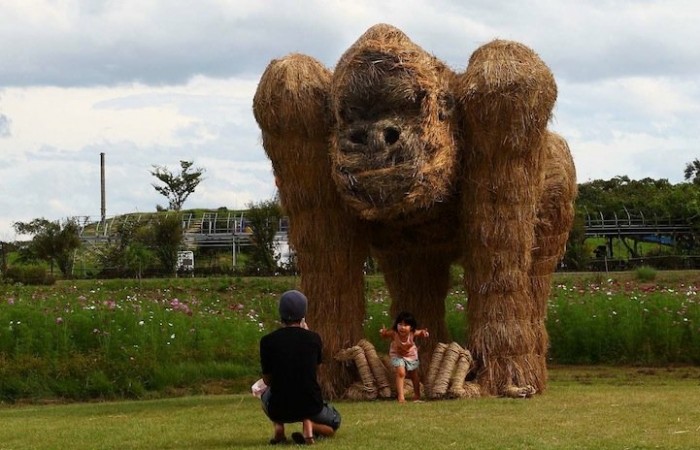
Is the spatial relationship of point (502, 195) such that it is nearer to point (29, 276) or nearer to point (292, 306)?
point (292, 306)

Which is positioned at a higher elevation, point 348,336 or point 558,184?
point 558,184

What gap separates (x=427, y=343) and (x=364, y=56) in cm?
400

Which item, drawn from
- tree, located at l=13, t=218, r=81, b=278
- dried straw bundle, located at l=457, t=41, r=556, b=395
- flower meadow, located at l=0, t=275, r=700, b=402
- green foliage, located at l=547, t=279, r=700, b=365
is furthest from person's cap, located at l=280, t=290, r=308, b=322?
tree, located at l=13, t=218, r=81, b=278

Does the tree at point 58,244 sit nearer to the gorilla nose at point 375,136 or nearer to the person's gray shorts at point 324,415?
the gorilla nose at point 375,136

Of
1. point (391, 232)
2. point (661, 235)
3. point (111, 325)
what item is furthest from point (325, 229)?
point (661, 235)

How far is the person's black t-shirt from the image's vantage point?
766cm

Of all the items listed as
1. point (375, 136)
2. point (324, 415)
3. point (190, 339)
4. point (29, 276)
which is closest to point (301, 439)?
point (324, 415)

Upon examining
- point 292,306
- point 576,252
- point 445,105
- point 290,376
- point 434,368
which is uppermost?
point 445,105

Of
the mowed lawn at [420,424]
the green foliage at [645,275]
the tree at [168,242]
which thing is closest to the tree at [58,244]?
the tree at [168,242]

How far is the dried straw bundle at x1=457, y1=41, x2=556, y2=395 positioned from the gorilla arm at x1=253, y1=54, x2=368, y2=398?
118 centimetres

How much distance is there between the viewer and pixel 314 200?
10969mm

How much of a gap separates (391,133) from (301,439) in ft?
11.8

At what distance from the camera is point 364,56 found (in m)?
10.7

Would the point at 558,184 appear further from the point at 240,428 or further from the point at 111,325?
the point at 111,325
